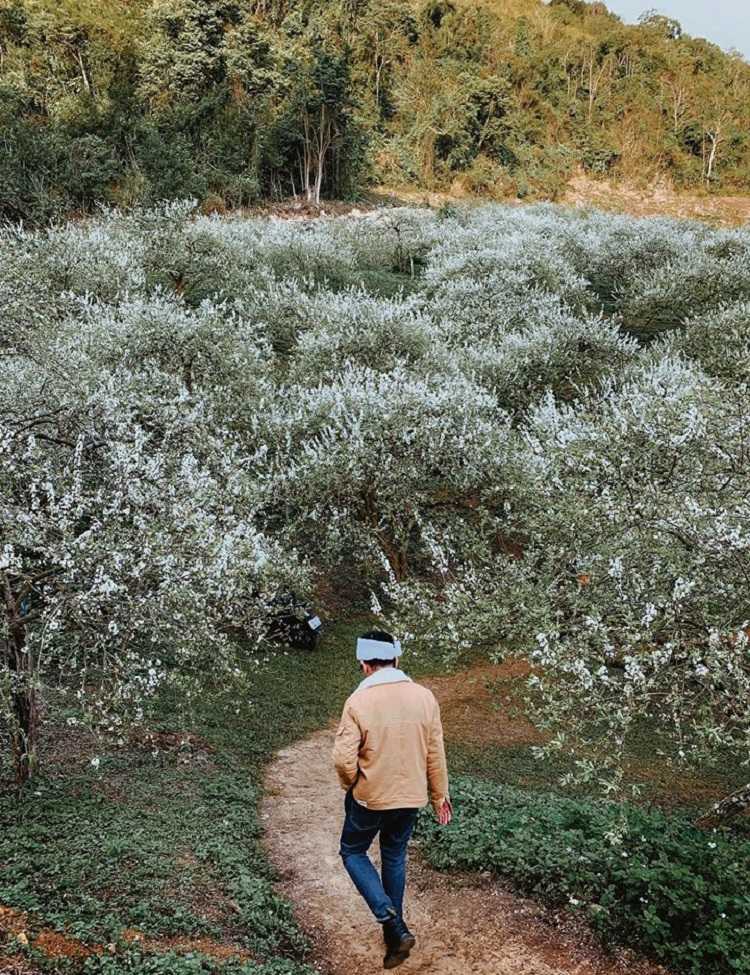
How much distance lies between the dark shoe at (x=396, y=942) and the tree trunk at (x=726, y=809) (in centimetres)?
447

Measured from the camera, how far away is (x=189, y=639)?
29.9 ft

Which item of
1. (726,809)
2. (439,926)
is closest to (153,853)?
(439,926)

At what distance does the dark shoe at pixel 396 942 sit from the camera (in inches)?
254

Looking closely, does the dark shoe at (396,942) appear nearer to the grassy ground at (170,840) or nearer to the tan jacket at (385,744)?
the grassy ground at (170,840)

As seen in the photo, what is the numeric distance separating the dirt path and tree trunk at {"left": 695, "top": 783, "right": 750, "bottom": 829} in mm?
2792

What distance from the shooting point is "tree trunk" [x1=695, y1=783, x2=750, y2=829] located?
8.87 m

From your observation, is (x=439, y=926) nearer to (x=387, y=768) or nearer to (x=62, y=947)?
(x=387, y=768)

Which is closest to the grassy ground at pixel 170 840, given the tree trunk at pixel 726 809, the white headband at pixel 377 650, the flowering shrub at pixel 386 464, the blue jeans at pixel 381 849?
the blue jeans at pixel 381 849

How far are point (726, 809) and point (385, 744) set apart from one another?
228 inches

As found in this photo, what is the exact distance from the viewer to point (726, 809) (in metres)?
9.24

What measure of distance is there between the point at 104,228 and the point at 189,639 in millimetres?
38766

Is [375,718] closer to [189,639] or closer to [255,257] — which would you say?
[189,639]

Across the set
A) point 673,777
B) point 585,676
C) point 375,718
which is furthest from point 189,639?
point 673,777

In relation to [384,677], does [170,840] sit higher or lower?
lower
